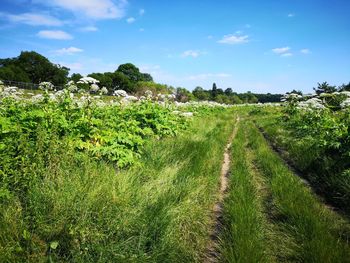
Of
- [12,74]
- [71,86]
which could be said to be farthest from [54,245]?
[12,74]

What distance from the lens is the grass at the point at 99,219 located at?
3.05 metres

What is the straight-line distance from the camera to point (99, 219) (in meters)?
3.31

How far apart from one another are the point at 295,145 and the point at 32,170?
841 centimetres

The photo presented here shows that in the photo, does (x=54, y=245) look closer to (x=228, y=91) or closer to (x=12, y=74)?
(x=12, y=74)

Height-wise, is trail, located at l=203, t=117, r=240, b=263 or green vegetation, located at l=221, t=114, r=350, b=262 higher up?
green vegetation, located at l=221, t=114, r=350, b=262

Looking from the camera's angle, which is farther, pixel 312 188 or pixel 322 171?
pixel 322 171

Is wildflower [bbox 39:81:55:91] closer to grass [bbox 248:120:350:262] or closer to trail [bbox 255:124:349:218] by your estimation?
grass [bbox 248:120:350:262]

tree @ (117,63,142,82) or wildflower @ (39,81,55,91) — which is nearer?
wildflower @ (39,81,55,91)

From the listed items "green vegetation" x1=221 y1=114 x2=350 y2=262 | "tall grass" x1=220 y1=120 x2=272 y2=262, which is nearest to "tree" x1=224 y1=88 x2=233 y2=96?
"green vegetation" x1=221 y1=114 x2=350 y2=262

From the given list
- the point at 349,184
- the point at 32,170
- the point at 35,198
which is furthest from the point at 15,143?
the point at 349,184

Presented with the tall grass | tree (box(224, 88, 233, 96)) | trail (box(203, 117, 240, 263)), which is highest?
tree (box(224, 88, 233, 96))

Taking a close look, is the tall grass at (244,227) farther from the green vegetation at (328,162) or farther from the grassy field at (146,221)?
the green vegetation at (328,162)

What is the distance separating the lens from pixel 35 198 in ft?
11.2

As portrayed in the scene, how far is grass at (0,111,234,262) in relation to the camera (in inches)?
120
